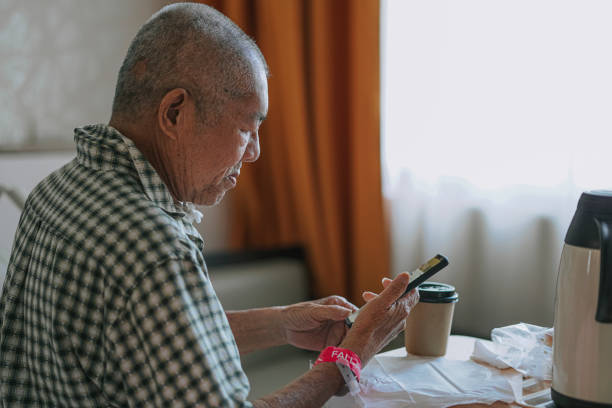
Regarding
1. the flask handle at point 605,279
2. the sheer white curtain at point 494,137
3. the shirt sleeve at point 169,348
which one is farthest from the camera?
the sheer white curtain at point 494,137

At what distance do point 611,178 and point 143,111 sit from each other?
132 centimetres

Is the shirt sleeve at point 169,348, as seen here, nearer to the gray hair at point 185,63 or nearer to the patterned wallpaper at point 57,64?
the gray hair at point 185,63

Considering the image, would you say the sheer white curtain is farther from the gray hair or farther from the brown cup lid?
the gray hair

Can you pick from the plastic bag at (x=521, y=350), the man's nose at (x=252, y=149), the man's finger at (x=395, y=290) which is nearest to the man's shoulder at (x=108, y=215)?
the man's nose at (x=252, y=149)

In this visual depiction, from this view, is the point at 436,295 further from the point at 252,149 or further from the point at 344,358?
the point at 252,149

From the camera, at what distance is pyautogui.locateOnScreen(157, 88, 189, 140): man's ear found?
89 centimetres

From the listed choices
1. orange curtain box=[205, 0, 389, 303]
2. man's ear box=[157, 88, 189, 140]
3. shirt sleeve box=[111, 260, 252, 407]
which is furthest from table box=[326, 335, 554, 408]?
orange curtain box=[205, 0, 389, 303]

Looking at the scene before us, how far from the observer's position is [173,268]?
2.39ft

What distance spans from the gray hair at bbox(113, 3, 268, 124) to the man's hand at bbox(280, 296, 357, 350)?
0.41 m

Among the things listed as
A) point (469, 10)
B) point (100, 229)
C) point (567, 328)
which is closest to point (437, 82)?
point (469, 10)

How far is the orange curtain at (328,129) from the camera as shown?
2.19m

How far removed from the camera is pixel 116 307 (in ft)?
2.38

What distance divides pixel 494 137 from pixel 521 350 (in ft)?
3.11

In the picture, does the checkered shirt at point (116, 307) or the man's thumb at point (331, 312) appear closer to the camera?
the checkered shirt at point (116, 307)
